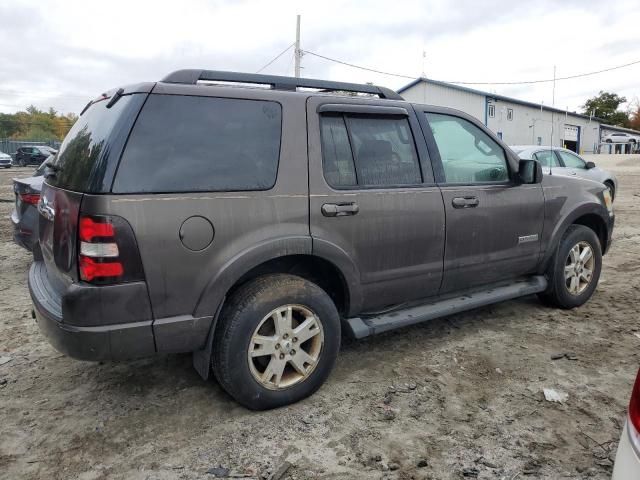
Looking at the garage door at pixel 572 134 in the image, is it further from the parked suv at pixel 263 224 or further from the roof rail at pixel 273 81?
the roof rail at pixel 273 81

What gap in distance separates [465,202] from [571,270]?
1616mm

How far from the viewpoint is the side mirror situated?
13.1 ft

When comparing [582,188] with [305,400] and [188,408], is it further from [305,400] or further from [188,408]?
[188,408]

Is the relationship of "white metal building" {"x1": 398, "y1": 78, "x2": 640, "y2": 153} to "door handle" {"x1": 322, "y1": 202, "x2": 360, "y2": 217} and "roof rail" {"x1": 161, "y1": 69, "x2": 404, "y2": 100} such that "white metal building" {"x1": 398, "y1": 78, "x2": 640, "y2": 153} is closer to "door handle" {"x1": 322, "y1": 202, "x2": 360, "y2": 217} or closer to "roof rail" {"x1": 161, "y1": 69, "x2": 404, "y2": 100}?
"roof rail" {"x1": 161, "y1": 69, "x2": 404, "y2": 100}

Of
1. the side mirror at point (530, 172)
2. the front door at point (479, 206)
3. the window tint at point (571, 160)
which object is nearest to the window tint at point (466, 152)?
A: the front door at point (479, 206)

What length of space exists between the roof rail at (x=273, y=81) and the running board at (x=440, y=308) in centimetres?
156

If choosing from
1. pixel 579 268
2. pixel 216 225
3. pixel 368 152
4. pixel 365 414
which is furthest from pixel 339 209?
pixel 579 268

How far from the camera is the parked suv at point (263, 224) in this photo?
255 centimetres

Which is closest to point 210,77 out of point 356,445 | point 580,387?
point 356,445

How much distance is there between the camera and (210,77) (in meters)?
3.07

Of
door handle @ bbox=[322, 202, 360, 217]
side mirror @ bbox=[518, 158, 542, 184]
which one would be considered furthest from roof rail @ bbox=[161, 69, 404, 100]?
side mirror @ bbox=[518, 158, 542, 184]

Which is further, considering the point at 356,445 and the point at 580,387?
the point at 580,387

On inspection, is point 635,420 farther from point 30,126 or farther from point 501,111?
point 30,126

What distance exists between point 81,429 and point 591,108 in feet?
294
